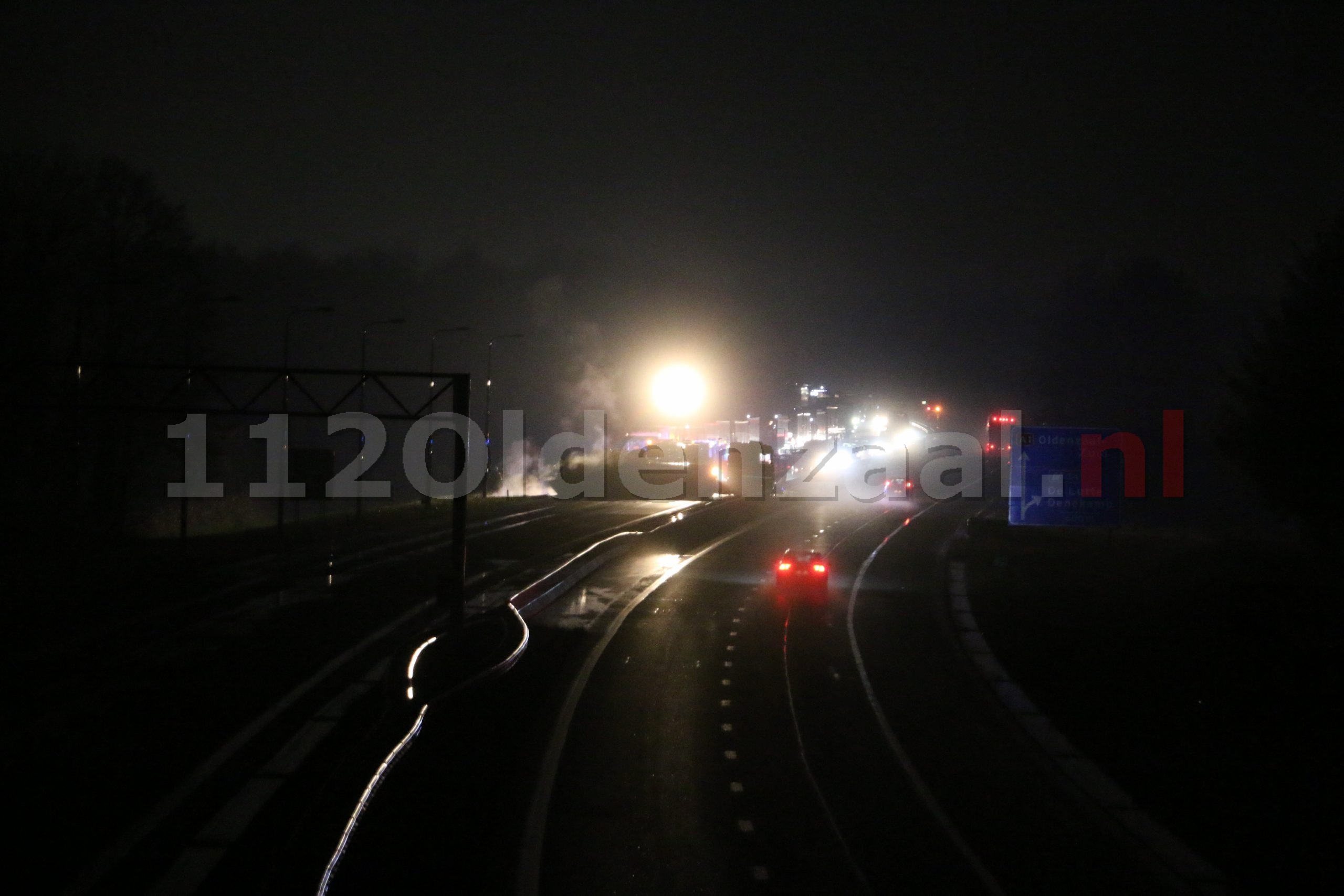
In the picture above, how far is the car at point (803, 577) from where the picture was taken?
2903 centimetres

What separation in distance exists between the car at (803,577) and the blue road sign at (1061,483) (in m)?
5.97

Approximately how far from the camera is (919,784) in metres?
13.3

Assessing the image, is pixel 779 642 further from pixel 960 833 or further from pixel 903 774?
pixel 960 833

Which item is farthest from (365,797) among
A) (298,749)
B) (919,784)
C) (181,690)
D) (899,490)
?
(899,490)

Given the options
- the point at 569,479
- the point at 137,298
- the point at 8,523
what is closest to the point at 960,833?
the point at 8,523

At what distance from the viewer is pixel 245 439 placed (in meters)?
67.2

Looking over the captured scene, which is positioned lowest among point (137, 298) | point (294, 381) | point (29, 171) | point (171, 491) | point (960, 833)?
point (960, 833)

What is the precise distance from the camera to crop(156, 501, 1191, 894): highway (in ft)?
33.4

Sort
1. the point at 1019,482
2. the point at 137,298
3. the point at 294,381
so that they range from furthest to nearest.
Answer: the point at 137,298, the point at 1019,482, the point at 294,381

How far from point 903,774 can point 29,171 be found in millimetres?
42447

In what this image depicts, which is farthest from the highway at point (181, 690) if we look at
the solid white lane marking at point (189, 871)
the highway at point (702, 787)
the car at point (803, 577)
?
the car at point (803, 577)

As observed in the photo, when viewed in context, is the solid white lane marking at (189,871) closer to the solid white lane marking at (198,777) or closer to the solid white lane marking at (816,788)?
the solid white lane marking at (198,777)

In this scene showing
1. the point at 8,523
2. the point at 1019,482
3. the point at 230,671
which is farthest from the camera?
the point at 8,523

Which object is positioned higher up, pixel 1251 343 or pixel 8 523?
pixel 1251 343
